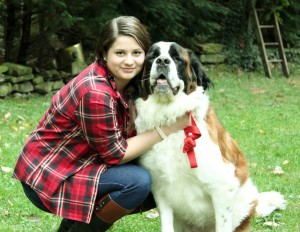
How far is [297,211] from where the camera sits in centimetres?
417

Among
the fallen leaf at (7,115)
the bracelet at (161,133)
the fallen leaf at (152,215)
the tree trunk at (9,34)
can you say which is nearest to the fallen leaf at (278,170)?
the fallen leaf at (152,215)

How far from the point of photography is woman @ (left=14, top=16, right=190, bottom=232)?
3197mm

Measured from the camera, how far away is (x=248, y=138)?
6.57 meters

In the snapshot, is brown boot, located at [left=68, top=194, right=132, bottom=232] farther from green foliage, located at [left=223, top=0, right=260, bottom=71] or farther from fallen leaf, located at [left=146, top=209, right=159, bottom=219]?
green foliage, located at [left=223, top=0, right=260, bottom=71]

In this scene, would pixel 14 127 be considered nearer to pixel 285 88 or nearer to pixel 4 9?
pixel 4 9

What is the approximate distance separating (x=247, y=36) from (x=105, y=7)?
537 centimetres

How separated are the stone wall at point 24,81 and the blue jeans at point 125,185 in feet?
21.6

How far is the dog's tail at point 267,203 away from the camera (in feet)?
13.2

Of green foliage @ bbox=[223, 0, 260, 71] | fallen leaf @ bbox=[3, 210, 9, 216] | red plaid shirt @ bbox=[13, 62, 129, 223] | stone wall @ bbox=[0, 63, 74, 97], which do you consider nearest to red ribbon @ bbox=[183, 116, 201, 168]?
red plaid shirt @ bbox=[13, 62, 129, 223]

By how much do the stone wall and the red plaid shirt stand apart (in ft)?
21.0

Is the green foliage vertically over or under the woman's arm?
under

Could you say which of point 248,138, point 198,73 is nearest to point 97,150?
point 198,73

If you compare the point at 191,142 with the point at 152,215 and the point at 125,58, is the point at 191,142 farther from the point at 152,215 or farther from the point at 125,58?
the point at 152,215

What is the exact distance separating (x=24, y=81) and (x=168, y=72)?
7.22 m
